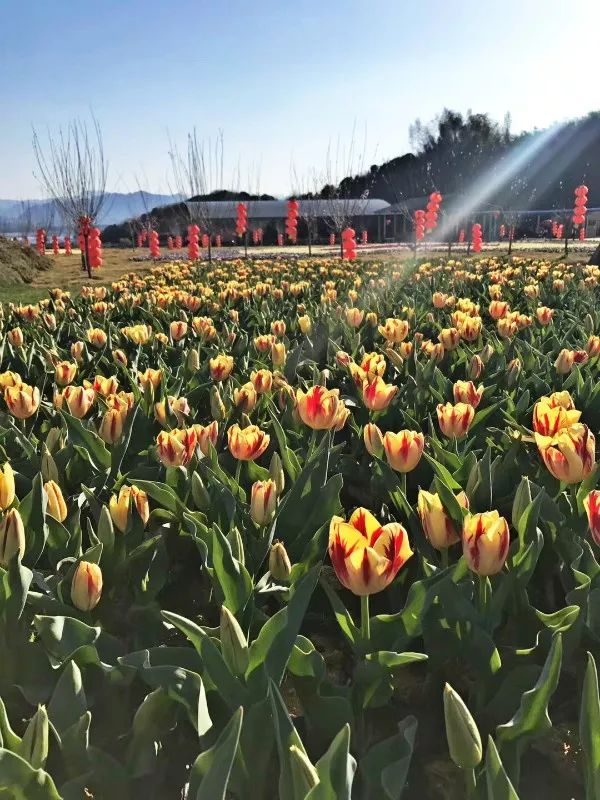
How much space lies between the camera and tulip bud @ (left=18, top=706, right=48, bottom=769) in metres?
1.04

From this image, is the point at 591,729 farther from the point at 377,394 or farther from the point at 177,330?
the point at 177,330

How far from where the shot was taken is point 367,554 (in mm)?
1230

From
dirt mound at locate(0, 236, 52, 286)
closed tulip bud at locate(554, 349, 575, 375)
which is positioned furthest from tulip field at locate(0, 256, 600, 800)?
dirt mound at locate(0, 236, 52, 286)

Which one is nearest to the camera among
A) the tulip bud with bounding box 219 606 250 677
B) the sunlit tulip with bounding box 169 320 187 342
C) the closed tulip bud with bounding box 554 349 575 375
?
the tulip bud with bounding box 219 606 250 677

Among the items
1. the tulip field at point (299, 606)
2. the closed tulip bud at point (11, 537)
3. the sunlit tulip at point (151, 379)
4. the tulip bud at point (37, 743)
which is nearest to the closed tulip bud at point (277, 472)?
the tulip field at point (299, 606)

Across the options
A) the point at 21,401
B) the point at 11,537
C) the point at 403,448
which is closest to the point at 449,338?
the point at 403,448

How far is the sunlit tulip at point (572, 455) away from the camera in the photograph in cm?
163

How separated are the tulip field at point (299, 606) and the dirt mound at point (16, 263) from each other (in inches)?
606

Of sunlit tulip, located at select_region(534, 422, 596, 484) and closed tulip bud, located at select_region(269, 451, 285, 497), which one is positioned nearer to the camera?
sunlit tulip, located at select_region(534, 422, 596, 484)

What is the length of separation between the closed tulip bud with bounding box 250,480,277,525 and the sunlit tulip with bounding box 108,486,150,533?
265 millimetres

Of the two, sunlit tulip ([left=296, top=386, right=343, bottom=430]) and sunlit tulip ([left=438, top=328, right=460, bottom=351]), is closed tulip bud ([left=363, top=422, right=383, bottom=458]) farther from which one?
sunlit tulip ([left=438, top=328, right=460, bottom=351])

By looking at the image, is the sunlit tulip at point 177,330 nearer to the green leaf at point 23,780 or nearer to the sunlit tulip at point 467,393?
the sunlit tulip at point 467,393

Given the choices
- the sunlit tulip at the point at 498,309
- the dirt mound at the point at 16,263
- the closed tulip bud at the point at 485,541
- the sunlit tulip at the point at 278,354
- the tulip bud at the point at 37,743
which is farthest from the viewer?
the dirt mound at the point at 16,263

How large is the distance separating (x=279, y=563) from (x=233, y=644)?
349mm
